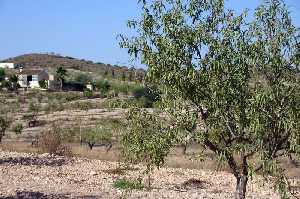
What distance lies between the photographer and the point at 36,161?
21781 mm

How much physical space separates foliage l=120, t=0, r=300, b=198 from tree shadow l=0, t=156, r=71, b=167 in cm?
1334

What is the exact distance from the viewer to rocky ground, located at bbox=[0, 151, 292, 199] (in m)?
14.7

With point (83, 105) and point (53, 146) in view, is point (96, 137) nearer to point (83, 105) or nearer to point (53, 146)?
point (53, 146)

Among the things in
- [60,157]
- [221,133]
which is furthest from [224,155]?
[60,157]

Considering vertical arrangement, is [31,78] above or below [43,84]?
above

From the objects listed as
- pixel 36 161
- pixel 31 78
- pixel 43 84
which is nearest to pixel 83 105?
pixel 43 84

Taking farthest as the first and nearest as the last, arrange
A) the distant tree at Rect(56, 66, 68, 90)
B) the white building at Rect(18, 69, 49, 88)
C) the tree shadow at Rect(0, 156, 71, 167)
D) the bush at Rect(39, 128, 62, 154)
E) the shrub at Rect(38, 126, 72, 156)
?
the white building at Rect(18, 69, 49, 88)
the distant tree at Rect(56, 66, 68, 90)
the bush at Rect(39, 128, 62, 154)
the shrub at Rect(38, 126, 72, 156)
the tree shadow at Rect(0, 156, 71, 167)

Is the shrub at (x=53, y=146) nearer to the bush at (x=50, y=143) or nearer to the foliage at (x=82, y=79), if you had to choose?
the bush at (x=50, y=143)

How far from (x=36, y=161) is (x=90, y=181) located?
5119 mm

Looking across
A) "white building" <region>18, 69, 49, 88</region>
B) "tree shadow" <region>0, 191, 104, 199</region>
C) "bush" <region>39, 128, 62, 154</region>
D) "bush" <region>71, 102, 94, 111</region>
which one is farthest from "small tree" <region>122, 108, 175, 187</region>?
"white building" <region>18, 69, 49, 88</region>

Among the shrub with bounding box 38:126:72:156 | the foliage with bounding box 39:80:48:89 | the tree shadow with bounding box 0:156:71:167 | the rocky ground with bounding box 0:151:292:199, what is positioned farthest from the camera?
the foliage with bounding box 39:80:48:89

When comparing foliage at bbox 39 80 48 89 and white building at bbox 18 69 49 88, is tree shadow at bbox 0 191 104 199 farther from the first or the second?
white building at bbox 18 69 49 88

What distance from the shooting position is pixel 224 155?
823 centimetres

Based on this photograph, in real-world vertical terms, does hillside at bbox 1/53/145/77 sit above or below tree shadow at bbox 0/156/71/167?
above
